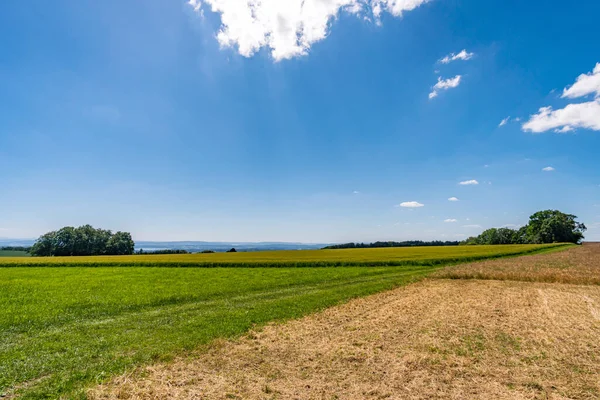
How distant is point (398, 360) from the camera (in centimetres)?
941

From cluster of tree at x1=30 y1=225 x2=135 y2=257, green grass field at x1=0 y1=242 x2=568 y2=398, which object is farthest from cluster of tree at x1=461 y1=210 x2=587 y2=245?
cluster of tree at x1=30 y1=225 x2=135 y2=257

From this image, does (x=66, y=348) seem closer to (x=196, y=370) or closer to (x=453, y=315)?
(x=196, y=370)

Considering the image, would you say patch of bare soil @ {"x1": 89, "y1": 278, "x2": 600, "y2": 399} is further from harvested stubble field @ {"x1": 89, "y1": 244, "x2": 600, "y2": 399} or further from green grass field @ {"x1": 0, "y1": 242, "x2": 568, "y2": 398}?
green grass field @ {"x1": 0, "y1": 242, "x2": 568, "y2": 398}

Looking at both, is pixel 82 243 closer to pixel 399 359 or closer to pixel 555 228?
pixel 399 359

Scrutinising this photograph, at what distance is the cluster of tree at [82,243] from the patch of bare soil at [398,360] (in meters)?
131

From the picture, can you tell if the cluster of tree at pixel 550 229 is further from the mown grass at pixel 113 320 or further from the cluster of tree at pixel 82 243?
the cluster of tree at pixel 82 243

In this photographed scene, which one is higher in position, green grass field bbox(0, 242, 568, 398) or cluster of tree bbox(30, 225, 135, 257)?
cluster of tree bbox(30, 225, 135, 257)

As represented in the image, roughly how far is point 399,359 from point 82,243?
464ft

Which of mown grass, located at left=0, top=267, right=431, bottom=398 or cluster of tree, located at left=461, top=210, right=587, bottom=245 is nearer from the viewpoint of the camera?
mown grass, located at left=0, top=267, right=431, bottom=398

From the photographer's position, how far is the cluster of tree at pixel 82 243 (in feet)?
373

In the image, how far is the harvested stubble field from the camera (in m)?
7.57

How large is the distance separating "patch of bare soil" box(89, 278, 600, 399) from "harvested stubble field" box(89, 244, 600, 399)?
3 cm

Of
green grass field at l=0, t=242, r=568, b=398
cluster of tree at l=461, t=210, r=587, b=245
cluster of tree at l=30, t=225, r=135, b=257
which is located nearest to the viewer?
green grass field at l=0, t=242, r=568, b=398

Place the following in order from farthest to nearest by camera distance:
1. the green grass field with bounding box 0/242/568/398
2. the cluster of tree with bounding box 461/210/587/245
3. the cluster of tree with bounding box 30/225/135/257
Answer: the cluster of tree with bounding box 461/210/587/245 → the cluster of tree with bounding box 30/225/135/257 → the green grass field with bounding box 0/242/568/398
